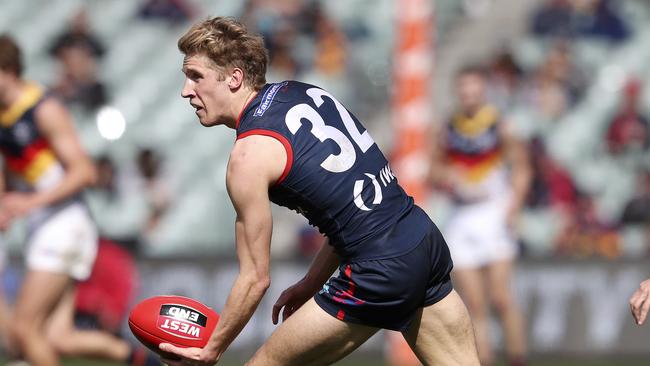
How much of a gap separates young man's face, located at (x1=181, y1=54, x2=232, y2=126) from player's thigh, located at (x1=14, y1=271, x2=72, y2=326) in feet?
8.53

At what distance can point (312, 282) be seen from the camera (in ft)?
17.3

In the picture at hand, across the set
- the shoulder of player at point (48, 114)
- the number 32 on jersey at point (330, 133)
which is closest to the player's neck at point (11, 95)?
the shoulder of player at point (48, 114)

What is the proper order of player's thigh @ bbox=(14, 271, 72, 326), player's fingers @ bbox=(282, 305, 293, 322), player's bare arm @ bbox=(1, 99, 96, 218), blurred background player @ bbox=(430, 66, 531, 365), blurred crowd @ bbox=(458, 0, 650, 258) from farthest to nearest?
blurred crowd @ bbox=(458, 0, 650, 258)
blurred background player @ bbox=(430, 66, 531, 365)
player's bare arm @ bbox=(1, 99, 96, 218)
player's thigh @ bbox=(14, 271, 72, 326)
player's fingers @ bbox=(282, 305, 293, 322)

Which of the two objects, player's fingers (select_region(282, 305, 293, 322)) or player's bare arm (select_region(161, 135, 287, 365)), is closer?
player's bare arm (select_region(161, 135, 287, 365))

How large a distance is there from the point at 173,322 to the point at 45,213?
273cm

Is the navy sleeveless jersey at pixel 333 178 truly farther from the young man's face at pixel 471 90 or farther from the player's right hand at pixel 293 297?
the young man's face at pixel 471 90

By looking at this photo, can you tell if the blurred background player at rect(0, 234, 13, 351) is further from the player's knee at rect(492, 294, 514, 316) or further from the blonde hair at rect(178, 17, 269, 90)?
the player's knee at rect(492, 294, 514, 316)

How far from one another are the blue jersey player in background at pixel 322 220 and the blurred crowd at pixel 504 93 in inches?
255

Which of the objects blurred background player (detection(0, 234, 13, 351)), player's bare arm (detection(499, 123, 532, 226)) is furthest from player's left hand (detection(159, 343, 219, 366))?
player's bare arm (detection(499, 123, 532, 226))

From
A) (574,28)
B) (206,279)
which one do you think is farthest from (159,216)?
(574,28)

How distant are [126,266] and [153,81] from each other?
3283mm

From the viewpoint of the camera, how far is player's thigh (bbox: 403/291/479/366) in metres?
4.90

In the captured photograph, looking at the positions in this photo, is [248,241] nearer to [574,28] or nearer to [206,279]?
[206,279]

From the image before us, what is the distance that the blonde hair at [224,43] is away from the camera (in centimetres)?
478
